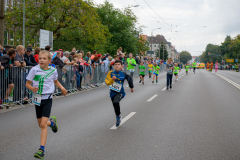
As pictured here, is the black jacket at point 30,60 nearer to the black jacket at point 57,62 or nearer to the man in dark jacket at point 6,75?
the man in dark jacket at point 6,75

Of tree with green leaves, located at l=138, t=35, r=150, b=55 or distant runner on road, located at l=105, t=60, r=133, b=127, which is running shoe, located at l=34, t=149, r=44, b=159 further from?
tree with green leaves, located at l=138, t=35, r=150, b=55

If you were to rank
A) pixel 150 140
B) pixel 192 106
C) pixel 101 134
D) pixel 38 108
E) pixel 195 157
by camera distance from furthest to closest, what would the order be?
pixel 192 106 < pixel 101 134 < pixel 150 140 < pixel 38 108 < pixel 195 157

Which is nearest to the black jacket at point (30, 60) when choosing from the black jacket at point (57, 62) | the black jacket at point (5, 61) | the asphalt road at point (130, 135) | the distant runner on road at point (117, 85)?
the black jacket at point (5, 61)

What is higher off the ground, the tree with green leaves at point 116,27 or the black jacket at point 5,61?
the tree with green leaves at point 116,27

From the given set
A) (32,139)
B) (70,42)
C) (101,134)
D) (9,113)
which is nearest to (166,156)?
(101,134)

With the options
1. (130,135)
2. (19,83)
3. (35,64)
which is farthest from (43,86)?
(35,64)

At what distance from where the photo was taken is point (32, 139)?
5832mm

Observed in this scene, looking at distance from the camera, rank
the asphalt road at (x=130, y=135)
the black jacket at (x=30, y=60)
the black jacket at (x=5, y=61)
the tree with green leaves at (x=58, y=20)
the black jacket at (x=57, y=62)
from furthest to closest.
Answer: the tree with green leaves at (x=58, y=20) < the black jacket at (x=57, y=62) < the black jacket at (x=30, y=60) < the black jacket at (x=5, y=61) < the asphalt road at (x=130, y=135)

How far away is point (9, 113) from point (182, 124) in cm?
485

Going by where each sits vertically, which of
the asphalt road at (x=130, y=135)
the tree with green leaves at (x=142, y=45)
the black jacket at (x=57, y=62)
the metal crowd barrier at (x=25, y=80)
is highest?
the tree with green leaves at (x=142, y=45)

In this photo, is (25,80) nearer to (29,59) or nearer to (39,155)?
(29,59)

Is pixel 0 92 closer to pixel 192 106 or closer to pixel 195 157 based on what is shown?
pixel 192 106

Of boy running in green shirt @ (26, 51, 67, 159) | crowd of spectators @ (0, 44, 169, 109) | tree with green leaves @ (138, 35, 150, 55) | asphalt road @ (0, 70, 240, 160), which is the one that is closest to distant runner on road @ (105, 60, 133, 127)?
asphalt road @ (0, 70, 240, 160)

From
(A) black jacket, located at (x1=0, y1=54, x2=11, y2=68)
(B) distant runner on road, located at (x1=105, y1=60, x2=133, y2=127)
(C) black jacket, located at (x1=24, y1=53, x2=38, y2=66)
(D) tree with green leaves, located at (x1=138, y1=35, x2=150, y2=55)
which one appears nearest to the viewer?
(B) distant runner on road, located at (x1=105, y1=60, x2=133, y2=127)
